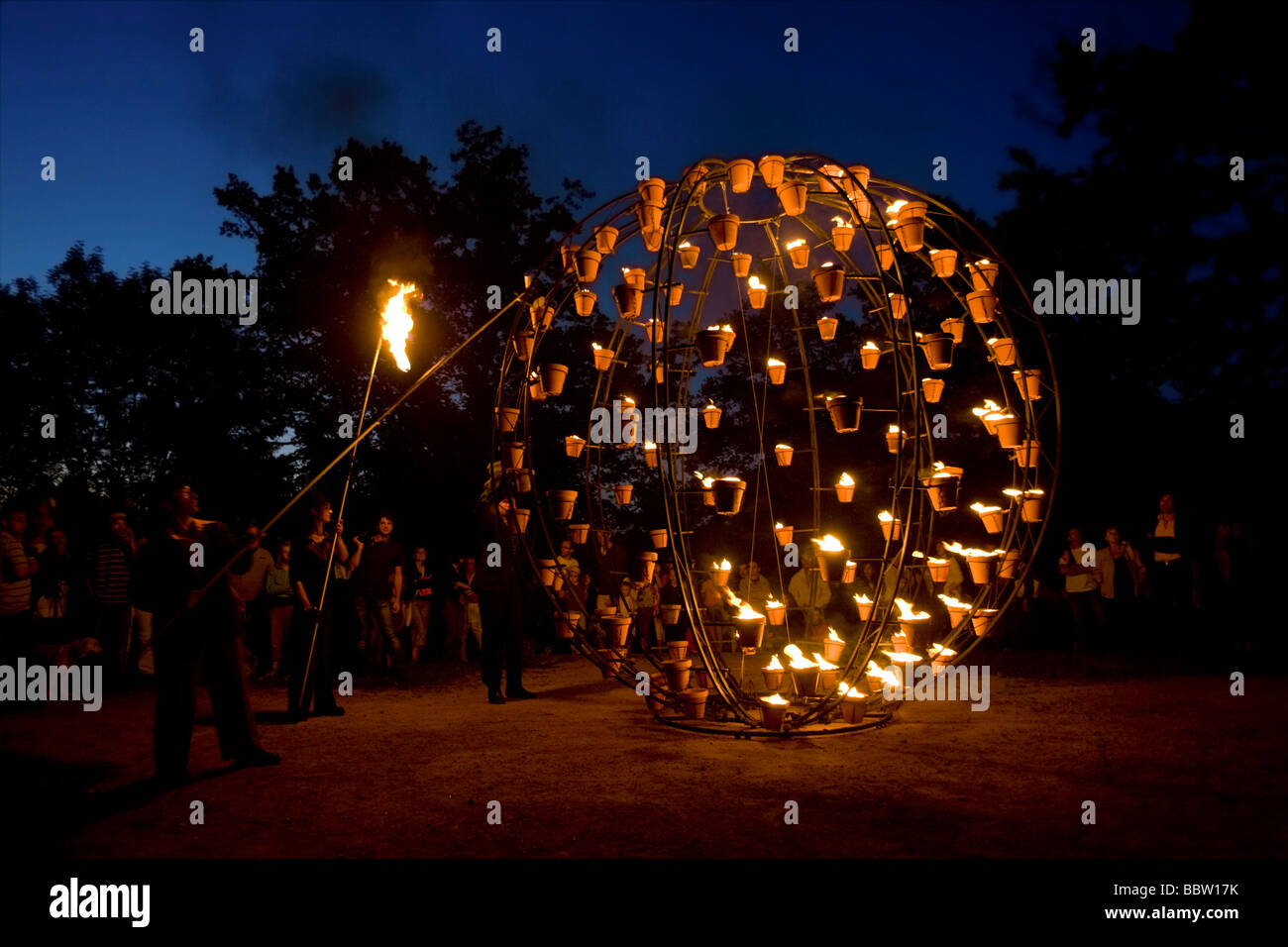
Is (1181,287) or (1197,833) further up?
(1181,287)

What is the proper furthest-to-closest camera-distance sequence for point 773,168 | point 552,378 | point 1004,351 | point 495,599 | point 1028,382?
point 495,599
point 552,378
point 1028,382
point 1004,351
point 773,168

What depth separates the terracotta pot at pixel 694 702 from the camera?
6.12m

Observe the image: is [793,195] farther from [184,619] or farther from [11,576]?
[11,576]

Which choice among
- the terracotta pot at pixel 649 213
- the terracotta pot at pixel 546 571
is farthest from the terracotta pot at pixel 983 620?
the terracotta pot at pixel 649 213

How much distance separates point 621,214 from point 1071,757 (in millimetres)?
4917

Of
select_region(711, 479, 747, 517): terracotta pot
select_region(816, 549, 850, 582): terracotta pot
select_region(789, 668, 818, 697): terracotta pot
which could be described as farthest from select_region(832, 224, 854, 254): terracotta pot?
select_region(789, 668, 818, 697): terracotta pot

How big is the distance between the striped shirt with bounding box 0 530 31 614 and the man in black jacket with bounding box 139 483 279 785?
3365 millimetres

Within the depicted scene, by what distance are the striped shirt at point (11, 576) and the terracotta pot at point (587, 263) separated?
5667mm

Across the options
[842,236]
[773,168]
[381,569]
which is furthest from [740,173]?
[381,569]

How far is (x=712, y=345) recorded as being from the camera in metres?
5.83

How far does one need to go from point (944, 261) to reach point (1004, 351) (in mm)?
851
